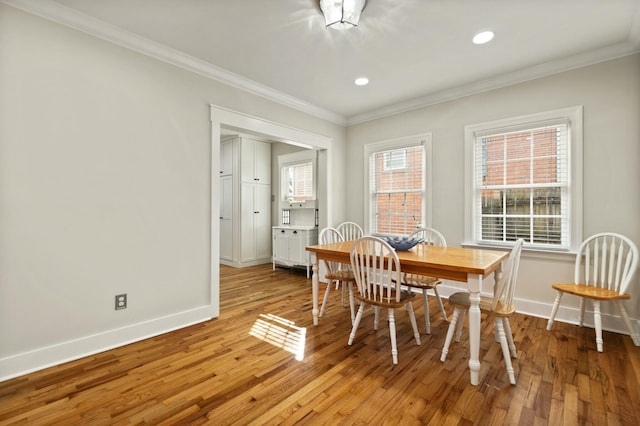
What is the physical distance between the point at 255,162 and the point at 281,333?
402cm

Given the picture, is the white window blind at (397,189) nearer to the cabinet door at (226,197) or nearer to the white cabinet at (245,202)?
the white cabinet at (245,202)

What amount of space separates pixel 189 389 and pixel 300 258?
3321 millimetres

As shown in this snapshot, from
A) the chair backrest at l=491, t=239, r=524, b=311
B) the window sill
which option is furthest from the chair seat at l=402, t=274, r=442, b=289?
the window sill

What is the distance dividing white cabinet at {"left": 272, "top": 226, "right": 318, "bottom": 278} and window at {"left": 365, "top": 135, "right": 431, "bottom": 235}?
1113 mm

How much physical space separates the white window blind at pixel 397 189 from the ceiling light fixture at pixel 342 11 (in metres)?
2.24

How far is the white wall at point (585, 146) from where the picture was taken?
2725 mm

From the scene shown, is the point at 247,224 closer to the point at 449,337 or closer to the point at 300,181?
the point at 300,181

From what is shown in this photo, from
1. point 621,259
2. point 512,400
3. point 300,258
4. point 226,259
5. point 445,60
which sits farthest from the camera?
point 226,259

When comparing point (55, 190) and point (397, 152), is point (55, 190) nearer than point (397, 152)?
Yes

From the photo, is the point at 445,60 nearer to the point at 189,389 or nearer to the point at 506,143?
the point at 506,143

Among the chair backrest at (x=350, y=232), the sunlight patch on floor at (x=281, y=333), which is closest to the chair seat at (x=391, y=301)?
the sunlight patch on floor at (x=281, y=333)

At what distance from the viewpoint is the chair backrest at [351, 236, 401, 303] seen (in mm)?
2234

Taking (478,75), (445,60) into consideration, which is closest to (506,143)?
(478,75)

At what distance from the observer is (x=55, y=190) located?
2234 millimetres
